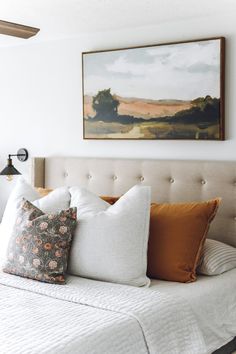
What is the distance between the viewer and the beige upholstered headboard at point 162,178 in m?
3.30

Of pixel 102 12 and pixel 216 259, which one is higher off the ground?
pixel 102 12

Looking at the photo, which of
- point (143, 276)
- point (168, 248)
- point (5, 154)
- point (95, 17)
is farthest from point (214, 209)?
point (5, 154)

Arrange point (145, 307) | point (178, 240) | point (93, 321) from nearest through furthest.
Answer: point (93, 321) → point (145, 307) → point (178, 240)

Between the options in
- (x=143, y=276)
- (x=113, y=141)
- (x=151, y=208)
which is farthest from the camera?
(x=113, y=141)

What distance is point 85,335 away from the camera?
85.8 inches

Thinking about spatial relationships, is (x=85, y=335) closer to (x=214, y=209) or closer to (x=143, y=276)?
(x=143, y=276)

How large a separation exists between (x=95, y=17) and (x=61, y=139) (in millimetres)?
1023

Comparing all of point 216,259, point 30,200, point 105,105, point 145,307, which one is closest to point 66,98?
point 105,105

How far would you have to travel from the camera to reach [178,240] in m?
2.99

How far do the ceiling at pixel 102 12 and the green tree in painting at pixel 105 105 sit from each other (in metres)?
0.44

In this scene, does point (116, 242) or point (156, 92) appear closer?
point (116, 242)

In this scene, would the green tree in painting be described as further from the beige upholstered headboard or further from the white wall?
the beige upholstered headboard

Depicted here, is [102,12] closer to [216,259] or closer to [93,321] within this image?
[216,259]

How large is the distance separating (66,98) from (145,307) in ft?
6.76
